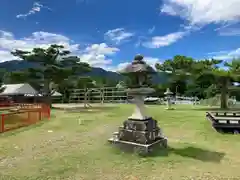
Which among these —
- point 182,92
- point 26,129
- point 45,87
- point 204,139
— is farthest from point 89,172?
point 182,92

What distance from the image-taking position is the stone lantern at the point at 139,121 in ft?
18.0

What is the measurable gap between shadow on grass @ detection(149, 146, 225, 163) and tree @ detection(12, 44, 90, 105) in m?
18.3

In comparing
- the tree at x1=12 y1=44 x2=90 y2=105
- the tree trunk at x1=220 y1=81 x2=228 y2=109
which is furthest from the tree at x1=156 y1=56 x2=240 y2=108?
the tree at x1=12 y1=44 x2=90 y2=105

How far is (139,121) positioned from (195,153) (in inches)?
65.9

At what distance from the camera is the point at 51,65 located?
73.3 feet

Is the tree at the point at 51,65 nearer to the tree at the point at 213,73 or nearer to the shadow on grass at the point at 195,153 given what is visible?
the tree at the point at 213,73

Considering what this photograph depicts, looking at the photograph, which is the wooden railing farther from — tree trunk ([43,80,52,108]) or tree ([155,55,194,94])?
tree ([155,55,194,94])

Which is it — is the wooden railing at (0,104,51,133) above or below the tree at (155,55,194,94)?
below

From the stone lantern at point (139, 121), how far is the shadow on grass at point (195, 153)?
0.23 meters

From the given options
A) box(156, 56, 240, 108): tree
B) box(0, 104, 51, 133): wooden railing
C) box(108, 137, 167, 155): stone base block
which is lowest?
box(108, 137, 167, 155): stone base block

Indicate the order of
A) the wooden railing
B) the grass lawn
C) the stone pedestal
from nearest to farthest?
the grass lawn < the stone pedestal < the wooden railing

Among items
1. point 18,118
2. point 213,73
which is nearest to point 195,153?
point 18,118

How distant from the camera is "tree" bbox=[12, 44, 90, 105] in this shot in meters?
22.4

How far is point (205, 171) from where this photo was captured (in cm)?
424
